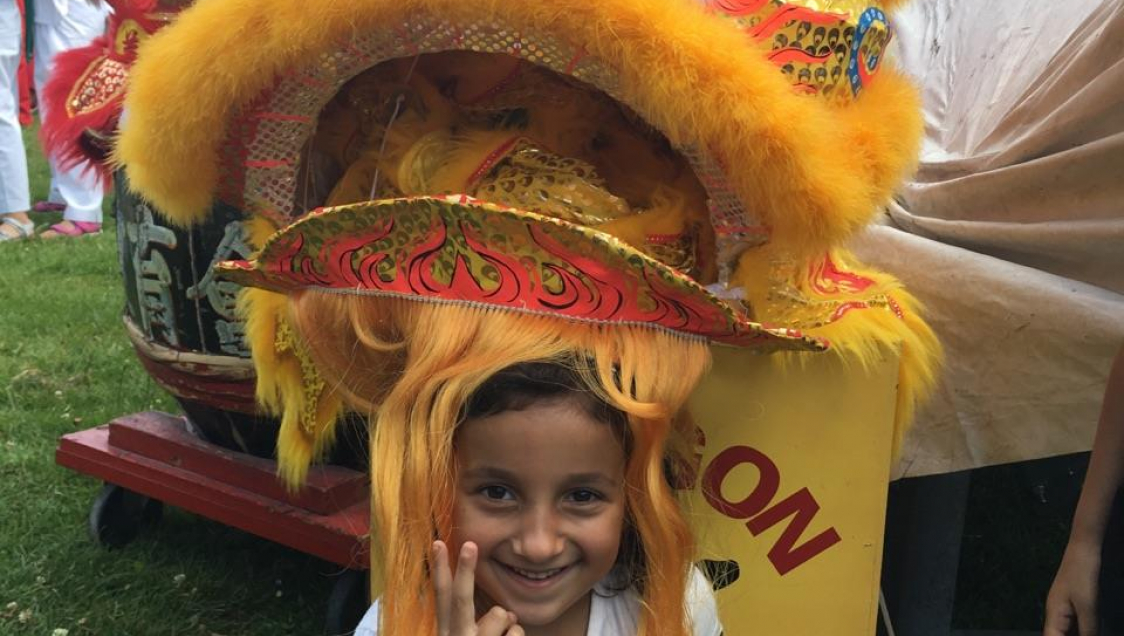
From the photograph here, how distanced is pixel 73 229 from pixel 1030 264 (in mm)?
4565

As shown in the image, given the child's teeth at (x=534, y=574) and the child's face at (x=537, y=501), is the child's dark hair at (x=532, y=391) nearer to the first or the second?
the child's face at (x=537, y=501)

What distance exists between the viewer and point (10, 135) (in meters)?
4.87

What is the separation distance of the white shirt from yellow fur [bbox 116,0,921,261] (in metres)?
0.45

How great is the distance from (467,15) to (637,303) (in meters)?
0.34

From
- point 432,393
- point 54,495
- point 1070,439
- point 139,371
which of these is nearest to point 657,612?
point 432,393

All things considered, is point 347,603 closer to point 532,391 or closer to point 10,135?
point 532,391

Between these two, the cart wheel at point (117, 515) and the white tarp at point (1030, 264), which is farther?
the cart wheel at point (117, 515)

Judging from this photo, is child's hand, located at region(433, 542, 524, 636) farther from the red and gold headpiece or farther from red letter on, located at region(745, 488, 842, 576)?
red letter on, located at region(745, 488, 842, 576)

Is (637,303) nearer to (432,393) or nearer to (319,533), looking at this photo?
(432,393)

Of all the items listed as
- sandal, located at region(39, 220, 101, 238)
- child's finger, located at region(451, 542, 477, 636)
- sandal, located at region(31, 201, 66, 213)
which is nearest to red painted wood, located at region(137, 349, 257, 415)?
child's finger, located at region(451, 542, 477, 636)

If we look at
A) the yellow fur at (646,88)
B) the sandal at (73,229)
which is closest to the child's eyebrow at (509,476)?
the yellow fur at (646,88)

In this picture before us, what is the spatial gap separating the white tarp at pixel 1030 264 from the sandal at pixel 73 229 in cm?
427

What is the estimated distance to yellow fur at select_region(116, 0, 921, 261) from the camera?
103 cm

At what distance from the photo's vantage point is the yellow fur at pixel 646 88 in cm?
103
